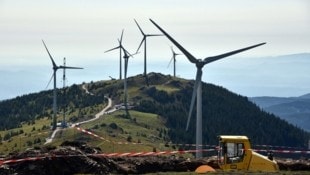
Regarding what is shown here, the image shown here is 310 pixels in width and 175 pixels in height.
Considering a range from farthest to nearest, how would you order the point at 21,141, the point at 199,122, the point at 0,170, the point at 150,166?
1. the point at 21,141
2. the point at 199,122
3. the point at 150,166
4. the point at 0,170

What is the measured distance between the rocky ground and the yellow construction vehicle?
5.53 meters

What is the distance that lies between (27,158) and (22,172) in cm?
169

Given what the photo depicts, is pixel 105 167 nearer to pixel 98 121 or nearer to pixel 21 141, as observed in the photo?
pixel 21 141

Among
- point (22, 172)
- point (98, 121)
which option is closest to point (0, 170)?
point (22, 172)

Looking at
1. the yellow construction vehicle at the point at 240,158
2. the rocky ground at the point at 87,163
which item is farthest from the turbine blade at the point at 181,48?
the yellow construction vehicle at the point at 240,158

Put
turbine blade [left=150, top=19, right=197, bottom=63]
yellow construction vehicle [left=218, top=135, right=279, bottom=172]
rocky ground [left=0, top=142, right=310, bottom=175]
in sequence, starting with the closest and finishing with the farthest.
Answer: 1. rocky ground [left=0, top=142, right=310, bottom=175]
2. yellow construction vehicle [left=218, top=135, right=279, bottom=172]
3. turbine blade [left=150, top=19, right=197, bottom=63]

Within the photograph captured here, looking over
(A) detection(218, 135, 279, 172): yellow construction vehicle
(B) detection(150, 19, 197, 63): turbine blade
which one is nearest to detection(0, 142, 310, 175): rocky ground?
(A) detection(218, 135, 279, 172): yellow construction vehicle

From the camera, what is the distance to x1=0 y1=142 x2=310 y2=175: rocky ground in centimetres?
4853

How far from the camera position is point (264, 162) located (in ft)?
165

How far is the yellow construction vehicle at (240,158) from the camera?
49.8m

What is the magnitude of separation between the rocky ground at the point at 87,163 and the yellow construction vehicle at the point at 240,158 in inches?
218

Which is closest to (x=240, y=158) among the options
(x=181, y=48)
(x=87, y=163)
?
(x=87, y=163)

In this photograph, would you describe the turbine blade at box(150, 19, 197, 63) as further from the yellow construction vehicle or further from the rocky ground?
the yellow construction vehicle

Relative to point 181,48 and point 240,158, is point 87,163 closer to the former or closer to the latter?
point 240,158
